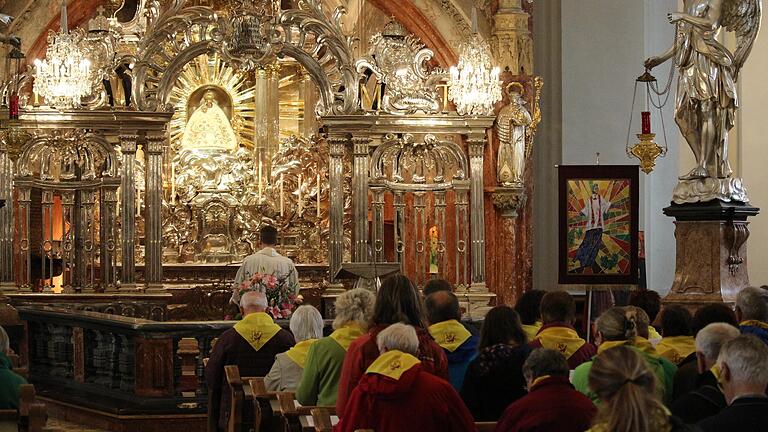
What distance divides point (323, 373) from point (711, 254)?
4836mm

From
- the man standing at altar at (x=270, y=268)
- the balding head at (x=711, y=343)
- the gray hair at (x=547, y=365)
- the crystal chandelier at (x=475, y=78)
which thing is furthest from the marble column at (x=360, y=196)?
the gray hair at (x=547, y=365)

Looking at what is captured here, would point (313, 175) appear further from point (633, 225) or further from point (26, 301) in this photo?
point (633, 225)

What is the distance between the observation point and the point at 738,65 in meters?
12.6

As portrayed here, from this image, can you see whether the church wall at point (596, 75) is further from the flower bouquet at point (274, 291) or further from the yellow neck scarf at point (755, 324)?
the yellow neck scarf at point (755, 324)

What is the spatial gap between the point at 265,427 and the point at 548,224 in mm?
11150

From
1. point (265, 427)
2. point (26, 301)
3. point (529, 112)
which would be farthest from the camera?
point (529, 112)

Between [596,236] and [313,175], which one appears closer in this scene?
[596,236]

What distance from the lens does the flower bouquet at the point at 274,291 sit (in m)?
13.8

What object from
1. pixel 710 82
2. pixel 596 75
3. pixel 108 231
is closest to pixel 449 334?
pixel 710 82

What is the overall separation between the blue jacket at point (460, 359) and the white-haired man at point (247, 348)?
6.66 feet

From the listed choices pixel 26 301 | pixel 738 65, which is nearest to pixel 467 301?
pixel 26 301

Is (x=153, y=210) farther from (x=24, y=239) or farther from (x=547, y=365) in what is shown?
(x=547, y=365)

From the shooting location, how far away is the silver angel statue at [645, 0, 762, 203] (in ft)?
41.2

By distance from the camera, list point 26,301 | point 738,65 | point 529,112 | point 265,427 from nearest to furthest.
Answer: point 265,427 < point 738,65 < point 26,301 < point 529,112
